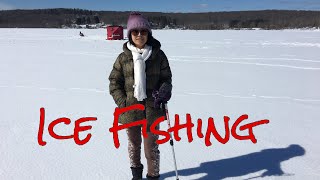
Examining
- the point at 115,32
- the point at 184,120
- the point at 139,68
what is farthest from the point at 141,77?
the point at 115,32

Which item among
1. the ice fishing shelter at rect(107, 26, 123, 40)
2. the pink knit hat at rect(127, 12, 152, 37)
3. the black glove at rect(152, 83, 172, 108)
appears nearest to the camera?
the pink knit hat at rect(127, 12, 152, 37)

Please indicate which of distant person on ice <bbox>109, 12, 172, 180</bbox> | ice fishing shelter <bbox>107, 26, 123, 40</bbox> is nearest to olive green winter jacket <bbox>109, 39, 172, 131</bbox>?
distant person on ice <bbox>109, 12, 172, 180</bbox>

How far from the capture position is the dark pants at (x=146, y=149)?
2887 mm

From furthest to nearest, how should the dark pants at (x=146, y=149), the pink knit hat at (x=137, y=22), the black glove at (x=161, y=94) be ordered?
the dark pants at (x=146, y=149)
the black glove at (x=161, y=94)
the pink knit hat at (x=137, y=22)

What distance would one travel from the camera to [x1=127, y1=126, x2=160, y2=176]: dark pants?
2.89 meters

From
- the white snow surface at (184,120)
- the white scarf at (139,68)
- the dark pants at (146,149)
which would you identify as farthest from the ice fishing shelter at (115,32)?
the white scarf at (139,68)

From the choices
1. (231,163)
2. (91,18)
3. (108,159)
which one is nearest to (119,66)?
(108,159)

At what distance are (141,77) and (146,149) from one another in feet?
2.02

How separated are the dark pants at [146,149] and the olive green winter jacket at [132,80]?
0.43 feet

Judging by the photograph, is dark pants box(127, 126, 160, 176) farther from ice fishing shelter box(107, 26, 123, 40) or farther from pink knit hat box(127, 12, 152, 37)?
ice fishing shelter box(107, 26, 123, 40)

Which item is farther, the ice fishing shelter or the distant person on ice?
the ice fishing shelter

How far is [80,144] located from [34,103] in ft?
7.74

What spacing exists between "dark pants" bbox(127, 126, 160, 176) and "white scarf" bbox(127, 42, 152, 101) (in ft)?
1.12

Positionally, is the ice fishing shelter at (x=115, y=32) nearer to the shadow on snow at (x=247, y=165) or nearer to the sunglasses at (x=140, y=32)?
the shadow on snow at (x=247, y=165)
